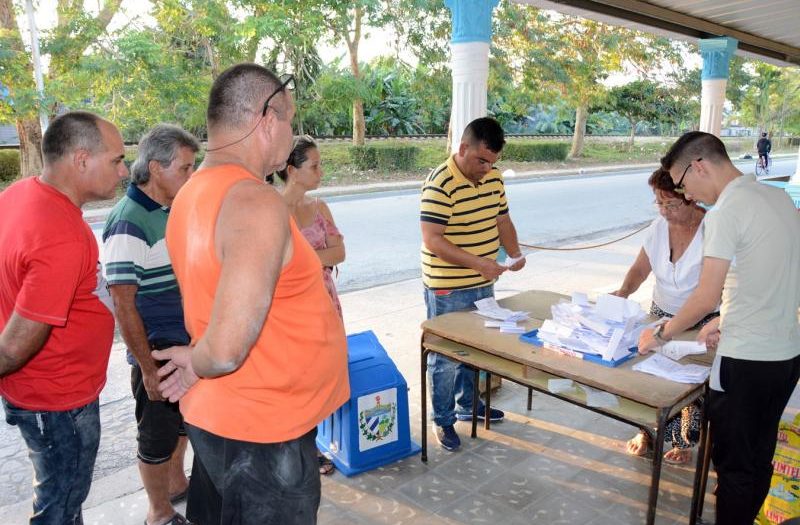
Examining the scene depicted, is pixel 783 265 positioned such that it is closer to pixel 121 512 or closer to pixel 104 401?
pixel 121 512

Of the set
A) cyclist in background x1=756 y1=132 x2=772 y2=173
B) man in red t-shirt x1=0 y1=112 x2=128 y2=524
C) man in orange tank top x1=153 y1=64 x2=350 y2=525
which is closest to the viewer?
man in orange tank top x1=153 y1=64 x2=350 y2=525

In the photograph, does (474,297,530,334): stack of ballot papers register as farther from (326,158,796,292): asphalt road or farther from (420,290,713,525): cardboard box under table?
(326,158,796,292): asphalt road

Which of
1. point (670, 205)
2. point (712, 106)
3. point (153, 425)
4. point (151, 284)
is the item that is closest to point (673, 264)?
point (670, 205)

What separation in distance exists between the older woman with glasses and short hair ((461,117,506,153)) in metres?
0.83

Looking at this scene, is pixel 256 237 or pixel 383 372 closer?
pixel 256 237

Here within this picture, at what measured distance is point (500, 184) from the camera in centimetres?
348

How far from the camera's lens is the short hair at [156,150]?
7.66 ft

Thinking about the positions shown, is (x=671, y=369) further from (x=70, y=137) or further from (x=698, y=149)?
(x=70, y=137)

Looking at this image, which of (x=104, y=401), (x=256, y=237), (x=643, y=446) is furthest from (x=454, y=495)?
(x=104, y=401)

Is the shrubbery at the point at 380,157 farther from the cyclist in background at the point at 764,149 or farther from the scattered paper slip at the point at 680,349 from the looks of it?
the scattered paper slip at the point at 680,349

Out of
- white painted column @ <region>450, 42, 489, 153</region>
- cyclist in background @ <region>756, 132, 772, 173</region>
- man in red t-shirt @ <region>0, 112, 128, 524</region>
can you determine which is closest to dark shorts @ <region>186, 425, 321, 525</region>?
man in red t-shirt @ <region>0, 112, 128, 524</region>

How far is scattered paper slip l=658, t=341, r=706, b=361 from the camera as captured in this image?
94.9 inches

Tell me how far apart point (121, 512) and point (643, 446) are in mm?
2740

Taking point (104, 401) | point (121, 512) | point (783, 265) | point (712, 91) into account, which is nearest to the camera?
point (783, 265)
